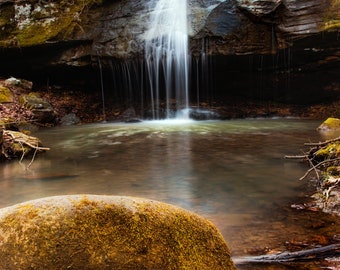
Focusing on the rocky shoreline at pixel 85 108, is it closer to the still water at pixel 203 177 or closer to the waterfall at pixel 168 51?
the waterfall at pixel 168 51

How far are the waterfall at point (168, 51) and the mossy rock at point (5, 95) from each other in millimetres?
5566

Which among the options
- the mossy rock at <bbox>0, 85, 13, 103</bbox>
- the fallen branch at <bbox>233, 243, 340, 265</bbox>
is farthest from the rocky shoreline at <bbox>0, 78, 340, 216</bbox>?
the fallen branch at <bbox>233, 243, 340, 265</bbox>

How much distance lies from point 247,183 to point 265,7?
31.7 feet

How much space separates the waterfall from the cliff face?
0.39m

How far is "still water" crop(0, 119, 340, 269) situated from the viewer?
146 inches

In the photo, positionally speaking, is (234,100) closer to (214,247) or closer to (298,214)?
(298,214)

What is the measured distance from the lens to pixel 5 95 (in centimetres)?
1361

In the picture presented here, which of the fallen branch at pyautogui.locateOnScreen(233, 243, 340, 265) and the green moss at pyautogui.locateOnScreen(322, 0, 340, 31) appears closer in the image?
the fallen branch at pyautogui.locateOnScreen(233, 243, 340, 265)

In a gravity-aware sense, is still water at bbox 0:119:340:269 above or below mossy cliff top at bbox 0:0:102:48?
below

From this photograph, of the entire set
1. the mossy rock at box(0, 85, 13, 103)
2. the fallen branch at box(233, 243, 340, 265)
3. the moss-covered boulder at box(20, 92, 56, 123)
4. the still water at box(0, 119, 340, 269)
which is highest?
the mossy rock at box(0, 85, 13, 103)

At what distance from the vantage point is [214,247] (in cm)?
222

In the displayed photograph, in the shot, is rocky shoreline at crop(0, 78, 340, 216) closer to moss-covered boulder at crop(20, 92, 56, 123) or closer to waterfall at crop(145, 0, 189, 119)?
moss-covered boulder at crop(20, 92, 56, 123)

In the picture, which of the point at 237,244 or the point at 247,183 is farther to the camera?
the point at 247,183

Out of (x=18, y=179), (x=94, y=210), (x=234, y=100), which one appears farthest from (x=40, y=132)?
(x=94, y=210)
